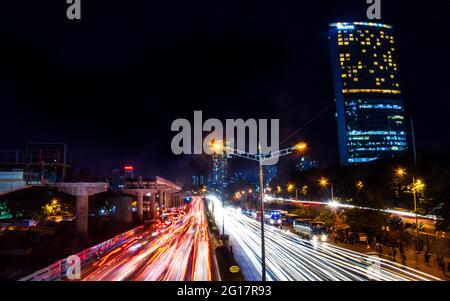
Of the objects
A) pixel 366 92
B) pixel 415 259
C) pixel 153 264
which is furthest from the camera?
pixel 366 92

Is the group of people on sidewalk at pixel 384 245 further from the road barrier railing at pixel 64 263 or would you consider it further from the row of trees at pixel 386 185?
the road barrier railing at pixel 64 263

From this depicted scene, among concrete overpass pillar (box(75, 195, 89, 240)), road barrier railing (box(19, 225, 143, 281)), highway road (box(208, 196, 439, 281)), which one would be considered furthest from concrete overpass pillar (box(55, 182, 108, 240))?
highway road (box(208, 196, 439, 281))

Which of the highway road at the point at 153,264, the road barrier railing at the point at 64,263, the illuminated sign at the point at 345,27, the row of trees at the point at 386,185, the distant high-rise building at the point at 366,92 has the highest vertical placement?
the illuminated sign at the point at 345,27

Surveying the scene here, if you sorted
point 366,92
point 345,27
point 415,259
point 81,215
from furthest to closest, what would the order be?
point 345,27, point 366,92, point 81,215, point 415,259

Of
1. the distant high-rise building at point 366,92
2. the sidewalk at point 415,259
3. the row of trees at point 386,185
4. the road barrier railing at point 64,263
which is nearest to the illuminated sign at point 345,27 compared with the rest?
the distant high-rise building at point 366,92

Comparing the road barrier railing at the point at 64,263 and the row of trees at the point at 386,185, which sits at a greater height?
the row of trees at the point at 386,185

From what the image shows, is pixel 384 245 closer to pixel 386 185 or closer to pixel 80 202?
pixel 386 185

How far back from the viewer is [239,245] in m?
32.0

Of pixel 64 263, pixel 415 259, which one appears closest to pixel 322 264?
pixel 415 259

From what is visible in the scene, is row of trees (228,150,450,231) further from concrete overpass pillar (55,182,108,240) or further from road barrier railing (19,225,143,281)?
concrete overpass pillar (55,182,108,240)

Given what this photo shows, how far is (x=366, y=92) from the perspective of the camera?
17250cm

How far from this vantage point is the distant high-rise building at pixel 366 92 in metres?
161

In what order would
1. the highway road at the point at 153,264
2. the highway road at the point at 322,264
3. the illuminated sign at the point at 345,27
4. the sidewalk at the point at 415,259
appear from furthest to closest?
1. the illuminated sign at the point at 345,27
2. the highway road at the point at 153,264
3. the sidewalk at the point at 415,259
4. the highway road at the point at 322,264
